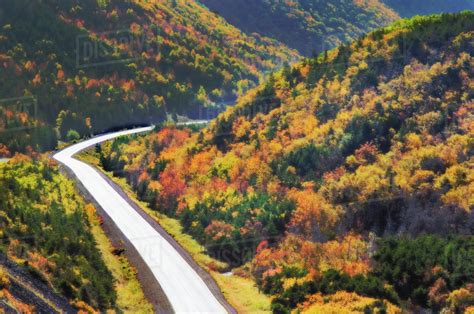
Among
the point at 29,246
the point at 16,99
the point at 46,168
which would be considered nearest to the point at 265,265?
the point at 29,246

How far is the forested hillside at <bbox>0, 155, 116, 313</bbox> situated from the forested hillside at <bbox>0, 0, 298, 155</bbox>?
37.9 metres

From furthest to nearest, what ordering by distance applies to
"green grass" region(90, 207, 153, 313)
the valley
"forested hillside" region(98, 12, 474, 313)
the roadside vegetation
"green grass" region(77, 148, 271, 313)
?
1. "green grass" region(77, 148, 271, 313)
2. "green grass" region(90, 207, 153, 313)
3. "forested hillside" region(98, 12, 474, 313)
4. the valley
5. the roadside vegetation

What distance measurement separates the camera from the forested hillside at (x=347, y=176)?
1639 inches

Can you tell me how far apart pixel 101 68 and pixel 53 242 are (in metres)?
89.4

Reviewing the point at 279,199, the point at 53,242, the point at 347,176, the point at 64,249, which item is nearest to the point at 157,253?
the point at 64,249

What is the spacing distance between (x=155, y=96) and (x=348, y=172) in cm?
7641

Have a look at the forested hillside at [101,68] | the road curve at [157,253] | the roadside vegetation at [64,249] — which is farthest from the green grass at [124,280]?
the forested hillside at [101,68]

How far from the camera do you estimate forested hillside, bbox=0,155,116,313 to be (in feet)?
125

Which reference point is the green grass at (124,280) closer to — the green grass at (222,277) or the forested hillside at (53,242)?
the forested hillside at (53,242)

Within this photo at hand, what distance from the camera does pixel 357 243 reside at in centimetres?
4797

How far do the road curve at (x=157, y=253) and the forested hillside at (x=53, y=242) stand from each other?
418cm

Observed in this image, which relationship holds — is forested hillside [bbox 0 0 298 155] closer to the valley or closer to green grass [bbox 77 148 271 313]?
the valley

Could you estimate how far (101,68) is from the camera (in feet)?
417

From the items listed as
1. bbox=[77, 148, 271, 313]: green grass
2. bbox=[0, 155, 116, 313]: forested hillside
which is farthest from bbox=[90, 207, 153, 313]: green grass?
bbox=[77, 148, 271, 313]: green grass
